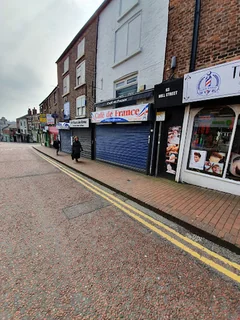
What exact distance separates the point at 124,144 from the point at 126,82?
345 centimetres

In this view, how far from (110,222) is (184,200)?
2.29m

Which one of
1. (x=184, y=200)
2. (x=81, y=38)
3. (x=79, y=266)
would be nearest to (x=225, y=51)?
(x=184, y=200)

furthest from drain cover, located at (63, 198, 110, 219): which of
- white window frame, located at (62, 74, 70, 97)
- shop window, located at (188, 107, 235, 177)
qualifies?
white window frame, located at (62, 74, 70, 97)

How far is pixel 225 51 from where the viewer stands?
4.40 metres

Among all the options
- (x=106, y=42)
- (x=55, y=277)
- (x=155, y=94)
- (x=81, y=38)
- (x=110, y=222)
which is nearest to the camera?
(x=55, y=277)

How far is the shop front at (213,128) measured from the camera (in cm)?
422

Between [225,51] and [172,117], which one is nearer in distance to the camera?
[225,51]

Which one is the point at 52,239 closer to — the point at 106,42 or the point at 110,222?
the point at 110,222

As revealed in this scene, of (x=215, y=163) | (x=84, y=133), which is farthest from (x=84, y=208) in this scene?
(x=84, y=133)

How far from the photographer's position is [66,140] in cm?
1524

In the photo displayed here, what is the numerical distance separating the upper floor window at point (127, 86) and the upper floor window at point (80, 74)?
15.8ft

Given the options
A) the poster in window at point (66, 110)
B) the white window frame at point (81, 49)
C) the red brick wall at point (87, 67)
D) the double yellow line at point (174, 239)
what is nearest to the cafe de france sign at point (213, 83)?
the double yellow line at point (174, 239)

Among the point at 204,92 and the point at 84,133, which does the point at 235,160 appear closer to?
the point at 204,92

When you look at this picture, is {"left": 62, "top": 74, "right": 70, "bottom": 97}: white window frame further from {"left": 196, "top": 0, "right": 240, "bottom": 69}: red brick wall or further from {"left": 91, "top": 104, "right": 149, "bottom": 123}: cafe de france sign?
{"left": 196, "top": 0, "right": 240, "bottom": 69}: red brick wall
